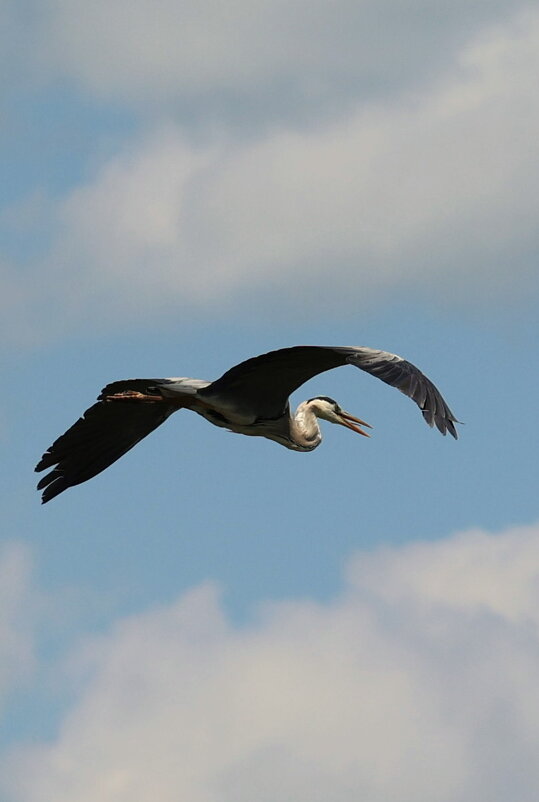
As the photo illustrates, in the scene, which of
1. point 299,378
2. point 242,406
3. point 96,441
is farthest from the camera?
point 96,441

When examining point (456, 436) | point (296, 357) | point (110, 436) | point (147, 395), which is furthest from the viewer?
point (110, 436)

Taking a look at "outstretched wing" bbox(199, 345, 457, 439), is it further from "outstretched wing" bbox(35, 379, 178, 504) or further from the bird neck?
"outstretched wing" bbox(35, 379, 178, 504)

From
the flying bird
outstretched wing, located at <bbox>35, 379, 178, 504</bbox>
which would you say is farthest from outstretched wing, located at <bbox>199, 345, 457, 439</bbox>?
outstretched wing, located at <bbox>35, 379, 178, 504</bbox>

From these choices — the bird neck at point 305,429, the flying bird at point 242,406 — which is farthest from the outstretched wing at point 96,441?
the bird neck at point 305,429

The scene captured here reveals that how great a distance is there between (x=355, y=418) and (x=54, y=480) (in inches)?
173

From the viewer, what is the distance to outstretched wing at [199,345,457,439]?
20.7 m

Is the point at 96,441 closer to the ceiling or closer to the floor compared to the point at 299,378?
closer to the ceiling

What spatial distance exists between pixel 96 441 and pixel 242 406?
10.2ft

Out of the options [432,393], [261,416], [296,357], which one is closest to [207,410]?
[261,416]

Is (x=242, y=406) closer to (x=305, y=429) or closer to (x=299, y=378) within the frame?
(x=299, y=378)

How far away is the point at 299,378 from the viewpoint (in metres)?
23.4

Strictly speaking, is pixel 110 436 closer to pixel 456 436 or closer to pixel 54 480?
pixel 54 480

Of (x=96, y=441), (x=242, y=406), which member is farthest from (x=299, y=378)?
(x=96, y=441)

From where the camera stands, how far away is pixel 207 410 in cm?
2433
